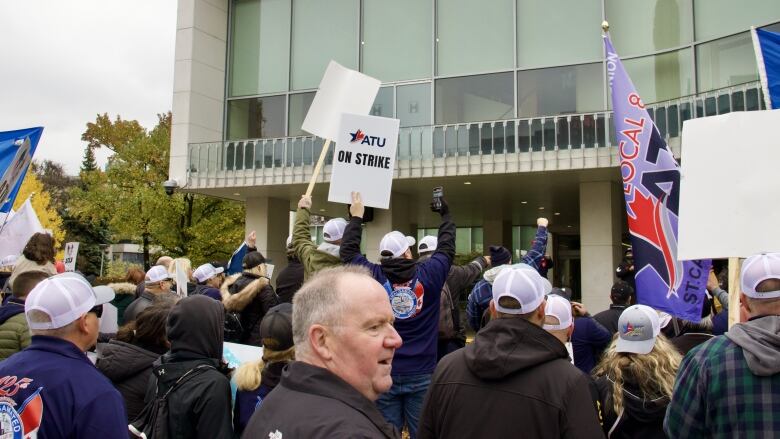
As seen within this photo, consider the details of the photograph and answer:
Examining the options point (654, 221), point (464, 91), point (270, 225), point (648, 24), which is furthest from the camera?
point (270, 225)

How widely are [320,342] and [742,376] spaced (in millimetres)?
1811

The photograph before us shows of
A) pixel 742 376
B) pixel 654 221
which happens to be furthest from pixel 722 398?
pixel 654 221

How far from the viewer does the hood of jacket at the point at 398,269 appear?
201 inches

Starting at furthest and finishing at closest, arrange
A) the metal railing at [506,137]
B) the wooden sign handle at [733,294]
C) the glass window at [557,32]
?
the glass window at [557,32] → the metal railing at [506,137] → the wooden sign handle at [733,294]

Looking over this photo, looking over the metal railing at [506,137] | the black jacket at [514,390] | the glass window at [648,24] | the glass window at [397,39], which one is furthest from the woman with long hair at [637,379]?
the glass window at [397,39]

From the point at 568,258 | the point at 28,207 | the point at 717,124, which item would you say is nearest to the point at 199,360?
the point at 717,124

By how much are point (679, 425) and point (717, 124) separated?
2193 millimetres

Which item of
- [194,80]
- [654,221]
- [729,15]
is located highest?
[729,15]

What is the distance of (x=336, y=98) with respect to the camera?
723cm

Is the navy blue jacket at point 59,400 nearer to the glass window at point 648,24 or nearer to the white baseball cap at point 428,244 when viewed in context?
the white baseball cap at point 428,244

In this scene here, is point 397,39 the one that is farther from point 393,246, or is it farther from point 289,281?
point 393,246

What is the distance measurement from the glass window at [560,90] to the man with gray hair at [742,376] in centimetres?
1469

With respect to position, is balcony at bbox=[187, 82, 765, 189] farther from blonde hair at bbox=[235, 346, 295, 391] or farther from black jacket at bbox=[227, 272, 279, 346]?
blonde hair at bbox=[235, 346, 295, 391]

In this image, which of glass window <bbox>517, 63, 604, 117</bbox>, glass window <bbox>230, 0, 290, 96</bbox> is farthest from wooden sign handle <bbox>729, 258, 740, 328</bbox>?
glass window <bbox>230, 0, 290, 96</bbox>
